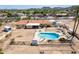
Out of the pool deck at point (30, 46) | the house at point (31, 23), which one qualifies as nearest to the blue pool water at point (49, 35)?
the pool deck at point (30, 46)

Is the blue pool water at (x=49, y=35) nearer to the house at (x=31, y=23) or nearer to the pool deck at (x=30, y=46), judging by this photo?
the pool deck at (x=30, y=46)

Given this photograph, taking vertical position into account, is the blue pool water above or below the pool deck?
above

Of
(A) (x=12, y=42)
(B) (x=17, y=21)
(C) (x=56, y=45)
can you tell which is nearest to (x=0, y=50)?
(A) (x=12, y=42)

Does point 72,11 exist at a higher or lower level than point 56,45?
higher

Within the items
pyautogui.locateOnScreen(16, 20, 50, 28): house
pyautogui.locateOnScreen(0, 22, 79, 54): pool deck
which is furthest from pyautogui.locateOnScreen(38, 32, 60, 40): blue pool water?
pyautogui.locateOnScreen(16, 20, 50, 28): house

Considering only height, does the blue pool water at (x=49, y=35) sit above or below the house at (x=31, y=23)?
below

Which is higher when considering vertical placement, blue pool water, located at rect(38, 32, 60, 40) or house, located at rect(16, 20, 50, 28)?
house, located at rect(16, 20, 50, 28)

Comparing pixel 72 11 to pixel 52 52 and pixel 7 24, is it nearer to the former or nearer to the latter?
pixel 52 52

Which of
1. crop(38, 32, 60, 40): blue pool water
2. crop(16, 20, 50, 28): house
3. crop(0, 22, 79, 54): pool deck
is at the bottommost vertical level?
crop(0, 22, 79, 54): pool deck

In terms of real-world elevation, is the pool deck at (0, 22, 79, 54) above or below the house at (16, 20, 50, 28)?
below

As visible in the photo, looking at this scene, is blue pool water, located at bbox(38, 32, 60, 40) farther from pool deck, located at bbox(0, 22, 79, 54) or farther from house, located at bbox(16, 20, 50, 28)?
house, located at bbox(16, 20, 50, 28)

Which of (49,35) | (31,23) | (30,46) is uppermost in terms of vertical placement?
(31,23)
